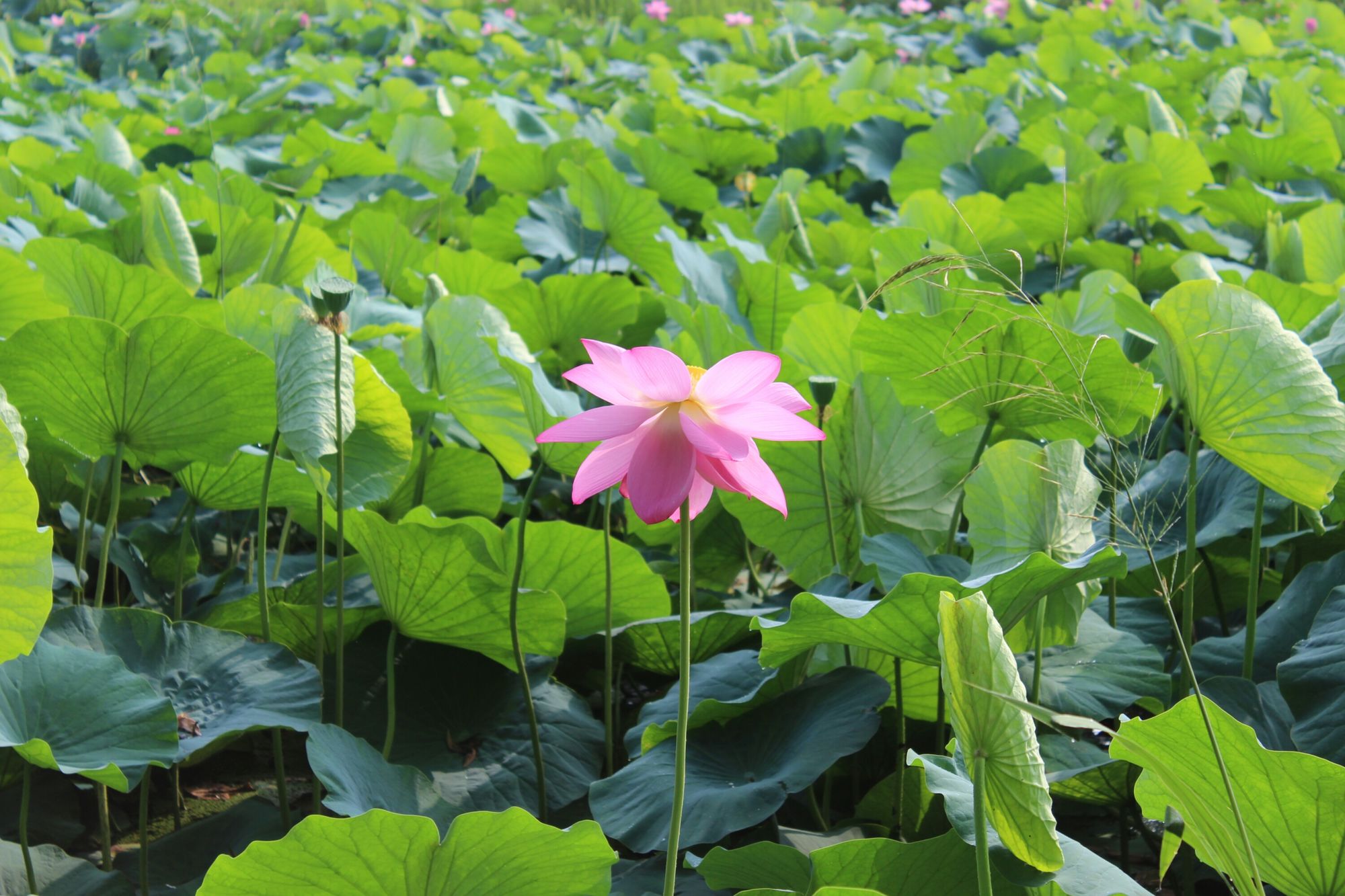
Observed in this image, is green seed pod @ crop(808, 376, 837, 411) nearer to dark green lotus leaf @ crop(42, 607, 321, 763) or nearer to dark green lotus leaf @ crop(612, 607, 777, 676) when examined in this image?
dark green lotus leaf @ crop(612, 607, 777, 676)

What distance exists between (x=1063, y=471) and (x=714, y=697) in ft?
1.04

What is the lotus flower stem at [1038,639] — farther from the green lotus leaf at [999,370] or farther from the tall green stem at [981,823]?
the tall green stem at [981,823]

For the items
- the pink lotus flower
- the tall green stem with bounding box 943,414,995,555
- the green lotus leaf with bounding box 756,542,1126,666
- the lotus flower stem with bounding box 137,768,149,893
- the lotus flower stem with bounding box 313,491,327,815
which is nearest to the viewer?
the pink lotus flower

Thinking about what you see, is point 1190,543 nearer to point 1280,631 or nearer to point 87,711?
point 1280,631

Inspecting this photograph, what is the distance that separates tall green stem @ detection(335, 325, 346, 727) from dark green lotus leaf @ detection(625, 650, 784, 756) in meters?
0.23

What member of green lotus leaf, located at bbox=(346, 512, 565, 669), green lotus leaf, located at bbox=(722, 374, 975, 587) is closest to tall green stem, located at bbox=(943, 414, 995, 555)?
green lotus leaf, located at bbox=(722, 374, 975, 587)

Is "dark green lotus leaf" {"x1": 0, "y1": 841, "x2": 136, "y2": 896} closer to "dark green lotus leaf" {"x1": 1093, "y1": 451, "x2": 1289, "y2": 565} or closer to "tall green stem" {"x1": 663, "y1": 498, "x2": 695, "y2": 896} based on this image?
"tall green stem" {"x1": 663, "y1": 498, "x2": 695, "y2": 896}

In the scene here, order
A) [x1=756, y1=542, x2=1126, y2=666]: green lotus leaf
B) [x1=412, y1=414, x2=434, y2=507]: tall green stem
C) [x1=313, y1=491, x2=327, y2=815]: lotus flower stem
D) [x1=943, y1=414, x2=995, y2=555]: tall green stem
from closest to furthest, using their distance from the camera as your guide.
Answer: [x1=756, y1=542, x2=1126, y2=666]: green lotus leaf < [x1=313, y1=491, x2=327, y2=815]: lotus flower stem < [x1=943, y1=414, x2=995, y2=555]: tall green stem < [x1=412, y1=414, x2=434, y2=507]: tall green stem

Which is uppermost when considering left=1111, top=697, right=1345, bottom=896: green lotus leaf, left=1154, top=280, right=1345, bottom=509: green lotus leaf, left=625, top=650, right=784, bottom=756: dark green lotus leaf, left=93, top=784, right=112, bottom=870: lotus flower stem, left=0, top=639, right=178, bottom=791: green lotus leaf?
left=1154, top=280, right=1345, bottom=509: green lotus leaf

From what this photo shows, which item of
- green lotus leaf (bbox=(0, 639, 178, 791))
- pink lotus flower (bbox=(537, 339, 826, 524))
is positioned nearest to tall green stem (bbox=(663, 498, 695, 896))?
pink lotus flower (bbox=(537, 339, 826, 524))

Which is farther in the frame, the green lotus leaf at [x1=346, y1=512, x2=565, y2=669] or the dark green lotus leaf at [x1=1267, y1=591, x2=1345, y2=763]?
the green lotus leaf at [x1=346, y1=512, x2=565, y2=669]

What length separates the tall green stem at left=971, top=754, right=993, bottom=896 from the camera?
546 millimetres

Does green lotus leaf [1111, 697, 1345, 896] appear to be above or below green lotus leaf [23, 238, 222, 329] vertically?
below

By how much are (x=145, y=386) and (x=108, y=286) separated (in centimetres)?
23
